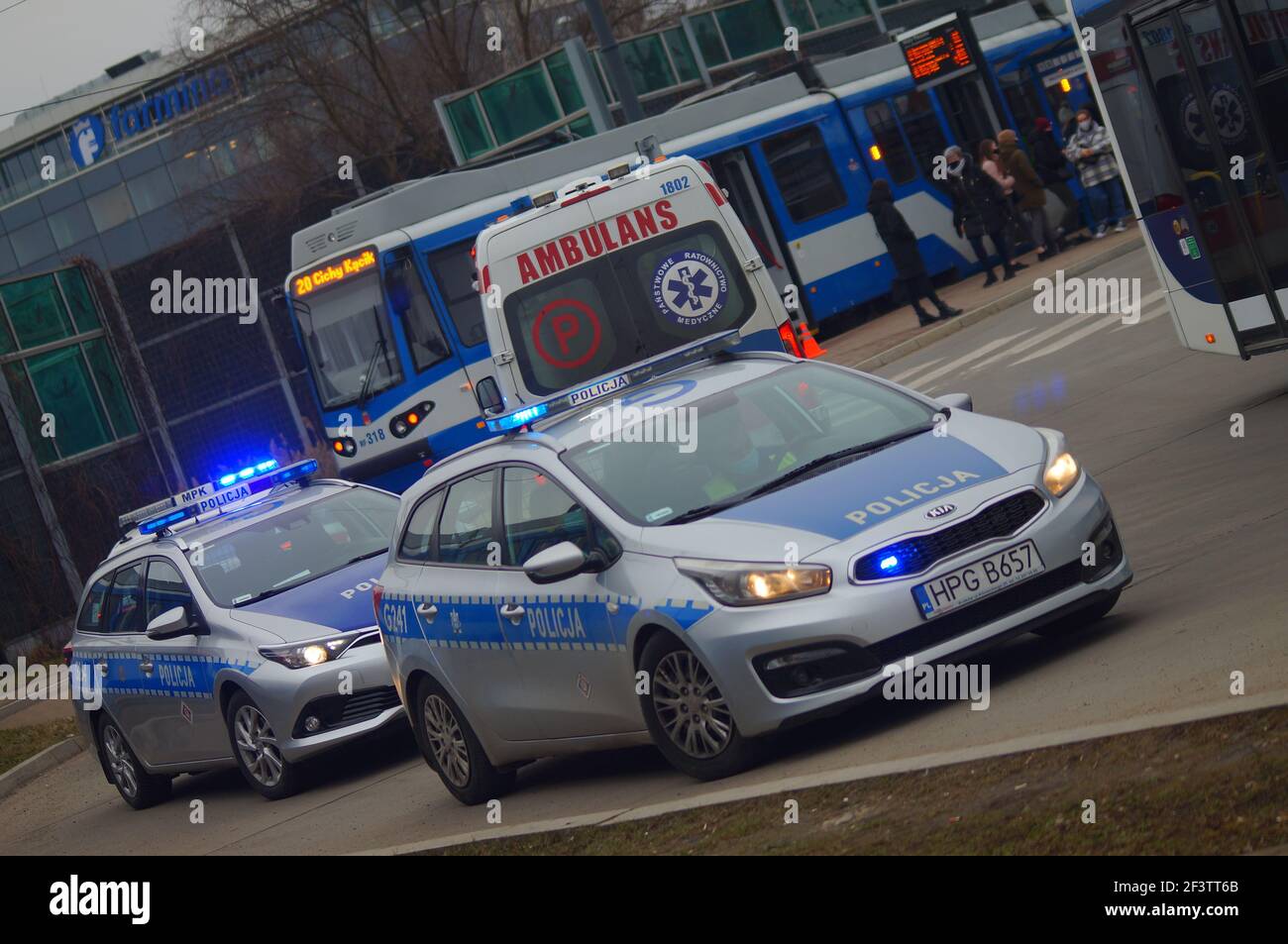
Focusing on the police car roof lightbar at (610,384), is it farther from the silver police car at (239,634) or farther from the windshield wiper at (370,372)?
the windshield wiper at (370,372)

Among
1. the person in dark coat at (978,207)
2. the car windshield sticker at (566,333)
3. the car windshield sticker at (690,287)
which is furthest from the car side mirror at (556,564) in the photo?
the person in dark coat at (978,207)

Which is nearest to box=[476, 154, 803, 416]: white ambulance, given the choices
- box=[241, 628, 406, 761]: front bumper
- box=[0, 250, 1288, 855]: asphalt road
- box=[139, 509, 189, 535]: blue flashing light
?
box=[139, 509, 189, 535]: blue flashing light

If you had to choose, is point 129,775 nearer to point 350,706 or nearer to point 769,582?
point 350,706

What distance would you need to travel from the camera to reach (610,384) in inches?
429

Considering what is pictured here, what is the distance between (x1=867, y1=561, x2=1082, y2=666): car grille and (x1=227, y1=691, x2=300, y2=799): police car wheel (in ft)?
17.1

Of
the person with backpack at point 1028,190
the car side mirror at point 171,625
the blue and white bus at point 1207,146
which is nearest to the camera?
the car side mirror at point 171,625

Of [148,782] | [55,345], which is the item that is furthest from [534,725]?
[55,345]

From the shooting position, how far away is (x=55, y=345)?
3095cm

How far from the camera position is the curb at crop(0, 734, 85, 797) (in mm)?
17266

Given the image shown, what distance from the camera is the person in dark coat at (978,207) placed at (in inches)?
1017

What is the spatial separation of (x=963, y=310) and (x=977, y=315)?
2.55 feet

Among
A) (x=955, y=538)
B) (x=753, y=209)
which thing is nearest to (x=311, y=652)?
(x=955, y=538)

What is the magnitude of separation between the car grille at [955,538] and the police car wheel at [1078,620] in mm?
682
